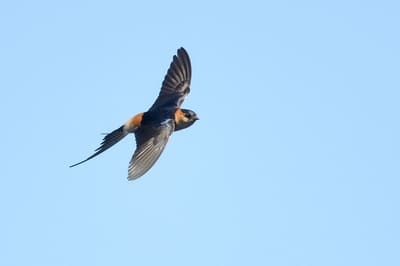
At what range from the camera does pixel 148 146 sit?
37.5 ft

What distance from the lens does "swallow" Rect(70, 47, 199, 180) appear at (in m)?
11.2

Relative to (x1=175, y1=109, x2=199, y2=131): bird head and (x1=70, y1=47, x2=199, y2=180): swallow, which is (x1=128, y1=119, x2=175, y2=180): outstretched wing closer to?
(x1=70, y1=47, x2=199, y2=180): swallow

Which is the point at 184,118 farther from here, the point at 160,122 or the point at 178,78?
the point at 178,78

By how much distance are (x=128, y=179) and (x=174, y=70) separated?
11.7 ft

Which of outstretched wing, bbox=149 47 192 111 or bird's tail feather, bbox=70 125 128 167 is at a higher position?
outstretched wing, bbox=149 47 192 111

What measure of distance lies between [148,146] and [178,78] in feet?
8.51

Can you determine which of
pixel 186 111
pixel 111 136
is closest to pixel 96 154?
pixel 111 136

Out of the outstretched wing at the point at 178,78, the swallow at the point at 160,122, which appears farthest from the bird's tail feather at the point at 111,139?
the outstretched wing at the point at 178,78

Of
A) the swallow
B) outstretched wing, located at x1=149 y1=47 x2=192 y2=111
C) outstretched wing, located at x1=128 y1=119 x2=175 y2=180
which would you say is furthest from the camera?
outstretched wing, located at x1=149 y1=47 x2=192 y2=111

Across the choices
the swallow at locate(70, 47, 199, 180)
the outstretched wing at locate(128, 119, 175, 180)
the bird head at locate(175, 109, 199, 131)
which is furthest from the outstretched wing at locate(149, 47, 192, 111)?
the outstretched wing at locate(128, 119, 175, 180)

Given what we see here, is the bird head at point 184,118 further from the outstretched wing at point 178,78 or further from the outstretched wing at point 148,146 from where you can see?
the outstretched wing at point 178,78

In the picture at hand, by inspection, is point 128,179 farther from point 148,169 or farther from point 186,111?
point 186,111

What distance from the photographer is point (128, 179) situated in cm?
1057

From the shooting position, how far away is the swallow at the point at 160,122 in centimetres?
1117
